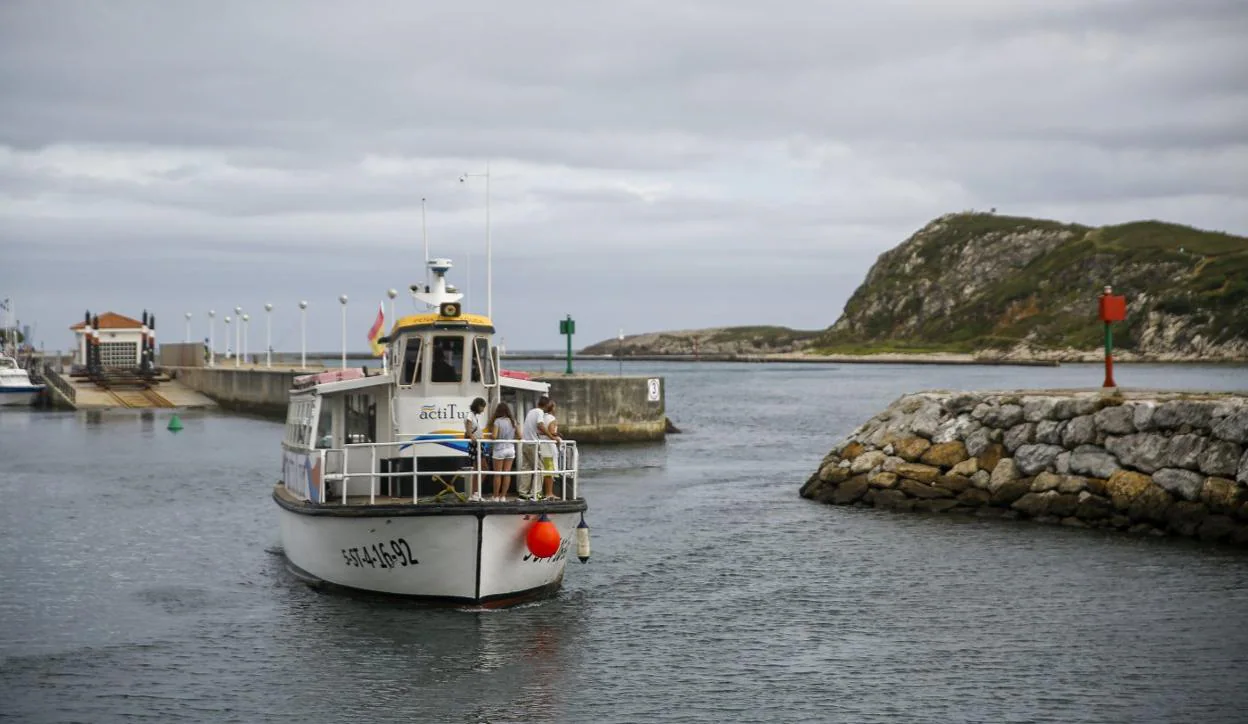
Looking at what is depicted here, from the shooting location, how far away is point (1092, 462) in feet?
98.1

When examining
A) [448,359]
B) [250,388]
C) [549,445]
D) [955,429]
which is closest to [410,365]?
[448,359]

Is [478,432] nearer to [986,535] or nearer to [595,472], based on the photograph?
[986,535]

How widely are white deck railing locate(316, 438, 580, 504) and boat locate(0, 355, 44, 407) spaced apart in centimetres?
7899

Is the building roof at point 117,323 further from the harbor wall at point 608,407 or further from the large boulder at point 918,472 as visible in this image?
the large boulder at point 918,472

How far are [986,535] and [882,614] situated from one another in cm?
804

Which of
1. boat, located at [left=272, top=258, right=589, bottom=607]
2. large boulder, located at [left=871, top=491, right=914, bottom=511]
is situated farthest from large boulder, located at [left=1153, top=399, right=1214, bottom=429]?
boat, located at [left=272, top=258, right=589, bottom=607]

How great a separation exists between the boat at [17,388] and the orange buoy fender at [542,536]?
272 feet

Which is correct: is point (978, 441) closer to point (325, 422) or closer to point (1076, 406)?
point (1076, 406)

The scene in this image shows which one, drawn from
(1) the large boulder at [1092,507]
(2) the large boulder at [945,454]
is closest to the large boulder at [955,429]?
(2) the large boulder at [945,454]

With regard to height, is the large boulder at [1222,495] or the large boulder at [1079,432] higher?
the large boulder at [1079,432]

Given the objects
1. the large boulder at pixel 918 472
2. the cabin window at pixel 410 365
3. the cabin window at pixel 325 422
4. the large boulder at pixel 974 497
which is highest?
the cabin window at pixel 410 365

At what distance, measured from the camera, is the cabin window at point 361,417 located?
2381 cm

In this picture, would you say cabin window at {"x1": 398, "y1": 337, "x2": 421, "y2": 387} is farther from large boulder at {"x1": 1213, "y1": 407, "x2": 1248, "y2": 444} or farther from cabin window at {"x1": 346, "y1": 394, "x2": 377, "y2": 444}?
large boulder at {"x1": 1213, "y1": 407, "x2": 1248, "y2": 444}

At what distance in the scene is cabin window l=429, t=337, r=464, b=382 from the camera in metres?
23.1
